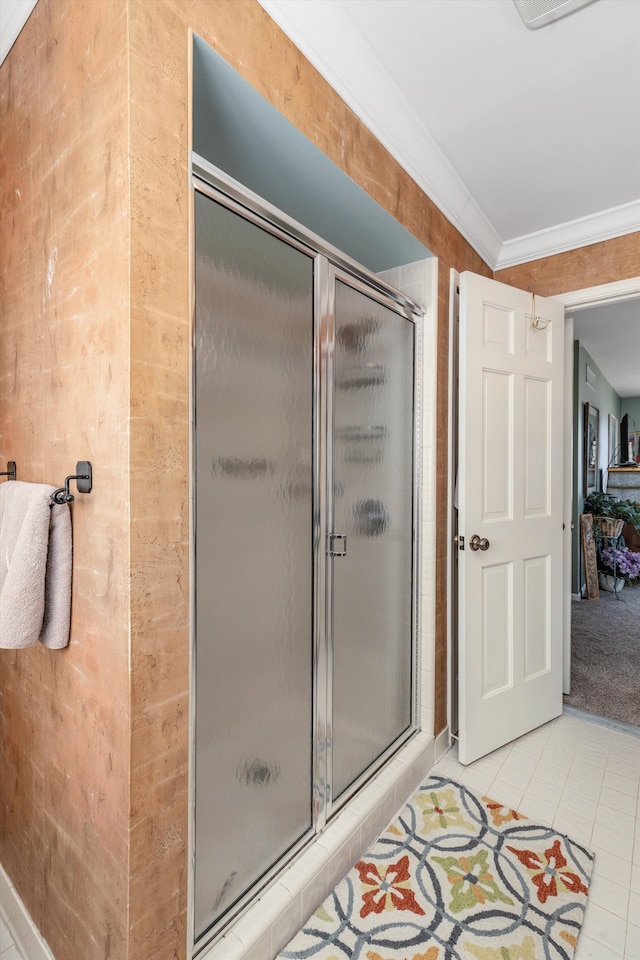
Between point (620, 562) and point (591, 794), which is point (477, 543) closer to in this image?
point (591, 794)

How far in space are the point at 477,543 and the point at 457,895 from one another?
1.21 metres

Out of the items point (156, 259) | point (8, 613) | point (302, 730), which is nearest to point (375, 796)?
point (302, 730)

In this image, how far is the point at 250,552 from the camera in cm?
127

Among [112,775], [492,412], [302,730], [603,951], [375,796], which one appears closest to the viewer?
[112,775]

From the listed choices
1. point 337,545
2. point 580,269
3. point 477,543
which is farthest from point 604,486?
point 337,545

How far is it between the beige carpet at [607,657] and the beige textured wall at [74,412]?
8.17 feet

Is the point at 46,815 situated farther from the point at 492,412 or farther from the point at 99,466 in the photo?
the point at 492,412

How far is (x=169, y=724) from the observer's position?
0.99m

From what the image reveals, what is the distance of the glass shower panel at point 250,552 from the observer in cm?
114

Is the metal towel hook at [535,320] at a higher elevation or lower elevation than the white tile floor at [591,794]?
higher

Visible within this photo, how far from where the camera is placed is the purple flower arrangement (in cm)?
502

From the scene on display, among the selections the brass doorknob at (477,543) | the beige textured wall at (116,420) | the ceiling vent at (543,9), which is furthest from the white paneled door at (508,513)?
the beige textured wall at (116,420)

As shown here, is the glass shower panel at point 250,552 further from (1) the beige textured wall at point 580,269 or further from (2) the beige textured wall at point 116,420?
(1) the beige textured wall at point 580,269

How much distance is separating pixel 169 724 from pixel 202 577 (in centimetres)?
31
